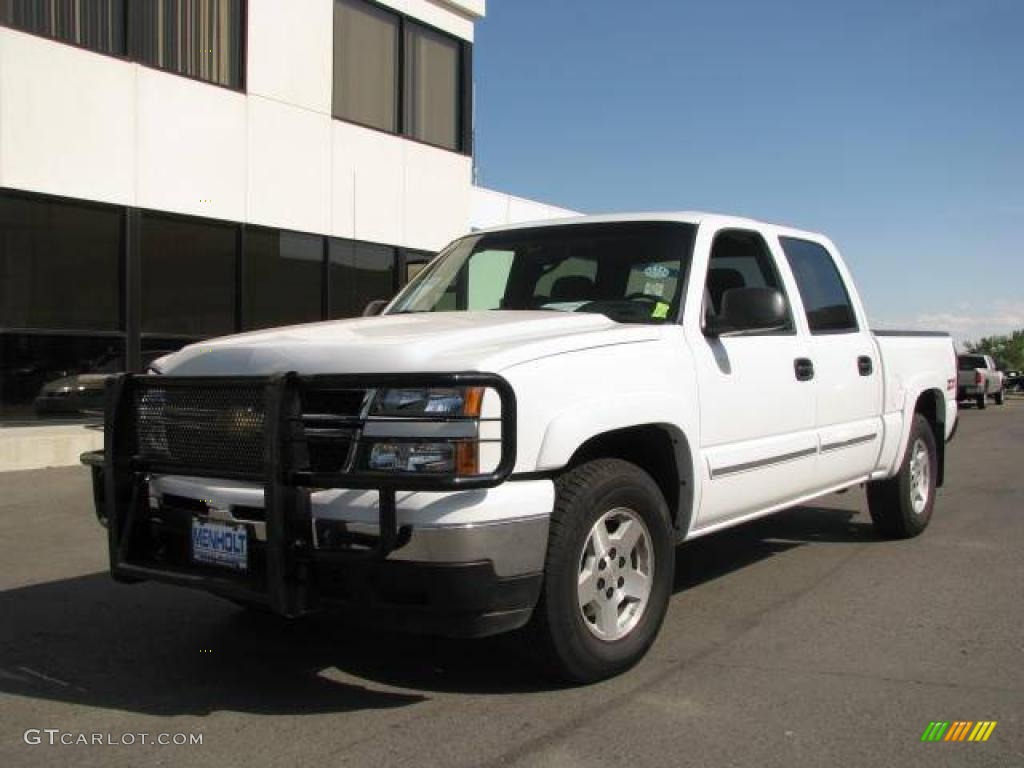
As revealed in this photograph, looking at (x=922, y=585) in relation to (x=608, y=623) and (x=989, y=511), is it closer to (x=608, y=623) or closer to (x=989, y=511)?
(x=608, y=623)

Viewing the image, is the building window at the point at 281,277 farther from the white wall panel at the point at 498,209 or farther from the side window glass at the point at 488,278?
the side window glass at the point at 488,278

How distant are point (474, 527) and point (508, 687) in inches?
37.6

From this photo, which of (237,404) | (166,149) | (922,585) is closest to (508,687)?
A: (237,404)

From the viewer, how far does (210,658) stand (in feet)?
14.7

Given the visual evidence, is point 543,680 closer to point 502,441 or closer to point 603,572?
Result: point 603,572

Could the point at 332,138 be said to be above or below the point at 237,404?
above

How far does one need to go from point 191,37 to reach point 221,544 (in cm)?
1032

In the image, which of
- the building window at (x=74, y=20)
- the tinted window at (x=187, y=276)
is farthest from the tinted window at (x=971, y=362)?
the building window at (x=74, y=20)

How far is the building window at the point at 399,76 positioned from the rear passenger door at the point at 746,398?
1007 cm

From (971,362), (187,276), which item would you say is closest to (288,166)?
(187,276)

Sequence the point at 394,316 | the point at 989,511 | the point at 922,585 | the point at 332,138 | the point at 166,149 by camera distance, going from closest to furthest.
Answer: the point at 394,316 → the point at 922,585 → the point at 989,511 → the point at 166,149 → the point at 332,138

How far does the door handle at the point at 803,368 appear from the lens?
17.9 feet

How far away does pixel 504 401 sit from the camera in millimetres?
3443

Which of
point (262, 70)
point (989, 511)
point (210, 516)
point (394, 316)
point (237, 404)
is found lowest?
point (989, 511)
